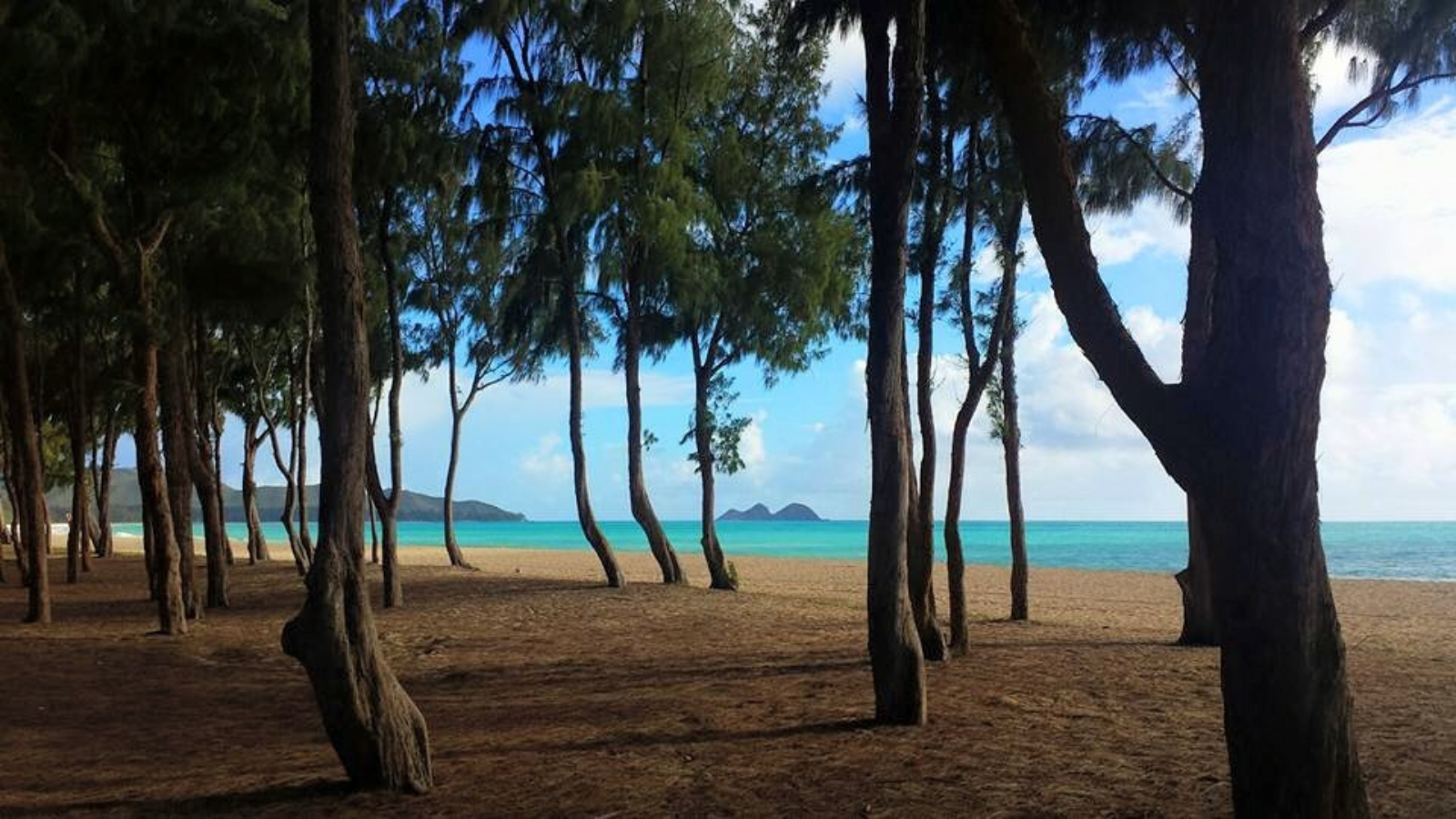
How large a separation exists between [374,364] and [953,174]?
52.7ft

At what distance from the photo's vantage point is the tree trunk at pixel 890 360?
7.09 m

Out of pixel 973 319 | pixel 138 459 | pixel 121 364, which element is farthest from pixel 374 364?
pixel 973 319

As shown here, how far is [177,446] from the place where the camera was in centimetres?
1441

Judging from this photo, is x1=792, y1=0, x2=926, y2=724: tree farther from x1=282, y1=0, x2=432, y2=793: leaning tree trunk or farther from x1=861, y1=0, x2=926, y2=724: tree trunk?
x1=282, y1=0, x2=432, y2=793: leaning tree trunk

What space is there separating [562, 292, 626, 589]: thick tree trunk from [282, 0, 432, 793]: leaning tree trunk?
Result: 11518 millimetres

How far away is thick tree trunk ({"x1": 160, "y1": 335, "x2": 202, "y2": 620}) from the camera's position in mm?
14180

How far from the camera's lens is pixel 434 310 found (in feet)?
75.0

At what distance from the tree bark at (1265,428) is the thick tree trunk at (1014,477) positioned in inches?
381

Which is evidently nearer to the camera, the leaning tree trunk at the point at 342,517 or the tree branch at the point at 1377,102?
the leaning tree trunk at the point at 342,517

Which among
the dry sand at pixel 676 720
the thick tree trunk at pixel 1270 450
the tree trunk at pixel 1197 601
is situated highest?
the thick tree trunk at pixel 1270 450

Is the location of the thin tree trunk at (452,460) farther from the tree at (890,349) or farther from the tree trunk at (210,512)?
the tree at (890,349)

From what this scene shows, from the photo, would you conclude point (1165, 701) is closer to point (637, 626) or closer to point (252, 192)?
point (637, 626)

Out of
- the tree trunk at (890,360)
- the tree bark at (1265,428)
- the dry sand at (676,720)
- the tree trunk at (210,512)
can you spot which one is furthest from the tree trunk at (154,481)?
the tree bark at (1265,428)

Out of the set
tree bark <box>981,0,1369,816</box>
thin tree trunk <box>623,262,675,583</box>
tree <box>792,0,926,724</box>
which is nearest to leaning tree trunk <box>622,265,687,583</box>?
thin tree trunk <box>623,262,675,583</box>
